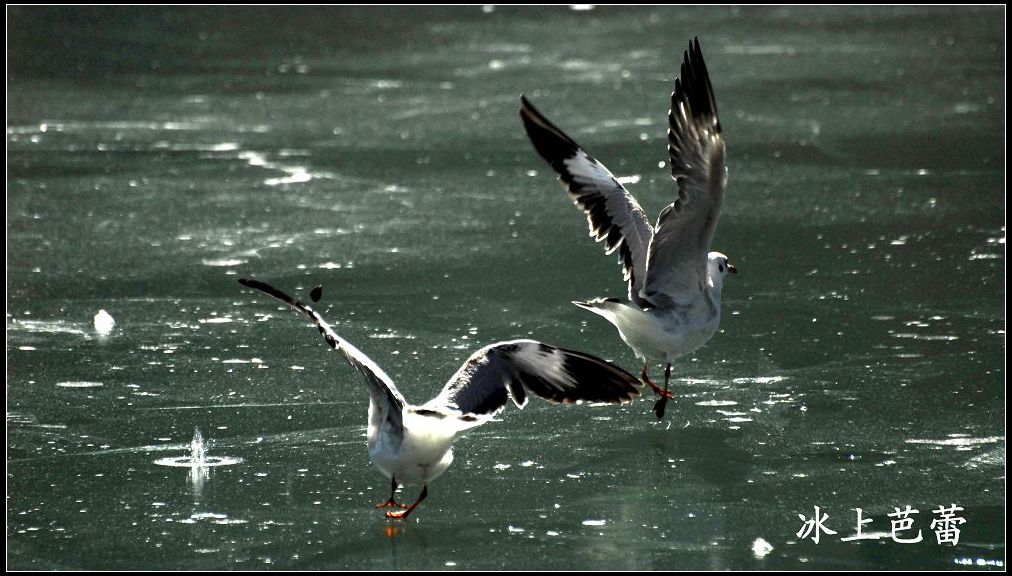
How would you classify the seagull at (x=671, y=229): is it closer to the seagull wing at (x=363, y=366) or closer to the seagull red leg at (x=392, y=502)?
the seagull red leg at (x=392, y=502)

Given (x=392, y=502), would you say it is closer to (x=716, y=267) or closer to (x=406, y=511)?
(x=406, y=511)

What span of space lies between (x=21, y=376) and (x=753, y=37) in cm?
997

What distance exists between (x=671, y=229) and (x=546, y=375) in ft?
4.06

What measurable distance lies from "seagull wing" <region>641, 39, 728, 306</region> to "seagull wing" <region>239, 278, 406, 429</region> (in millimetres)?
1645

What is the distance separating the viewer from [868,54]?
1380 centimetres

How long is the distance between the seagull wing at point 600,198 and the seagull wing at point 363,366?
197 centimetres

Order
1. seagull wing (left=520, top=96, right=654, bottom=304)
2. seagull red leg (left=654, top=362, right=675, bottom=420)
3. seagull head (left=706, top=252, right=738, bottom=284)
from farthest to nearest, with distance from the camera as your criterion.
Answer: seagull wing (left=520, top=96, right=654, bottom=304), seagull head (left=706, top=252, right=738, bottom=284), seagull red leg (left=654, top=362, right=675, bottom=420)

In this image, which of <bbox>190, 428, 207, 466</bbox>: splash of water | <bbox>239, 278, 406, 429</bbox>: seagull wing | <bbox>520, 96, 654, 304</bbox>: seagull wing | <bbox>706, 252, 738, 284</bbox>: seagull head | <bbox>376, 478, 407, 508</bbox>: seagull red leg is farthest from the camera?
<bbox>520, 96, 654, 304</bbox>: seagull wing

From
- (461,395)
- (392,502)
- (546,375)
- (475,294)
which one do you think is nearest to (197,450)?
(392,502)

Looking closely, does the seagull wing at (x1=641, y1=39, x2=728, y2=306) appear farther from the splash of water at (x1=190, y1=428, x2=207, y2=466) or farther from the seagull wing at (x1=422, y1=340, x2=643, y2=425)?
the splash of water at (x1=190, y1=428, x2=207, y2=466)

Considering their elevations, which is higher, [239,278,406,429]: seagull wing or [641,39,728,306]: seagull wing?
[641,39,728,306]: seagull wing

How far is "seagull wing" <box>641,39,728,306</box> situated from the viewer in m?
5.72

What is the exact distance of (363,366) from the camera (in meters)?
4.47

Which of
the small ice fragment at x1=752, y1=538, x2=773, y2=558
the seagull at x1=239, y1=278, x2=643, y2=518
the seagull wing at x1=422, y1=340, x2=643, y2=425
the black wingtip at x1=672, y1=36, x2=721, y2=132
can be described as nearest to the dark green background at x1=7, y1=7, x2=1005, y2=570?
the small ice fragment at x1=752, y1=538, x2=773, y2=558
